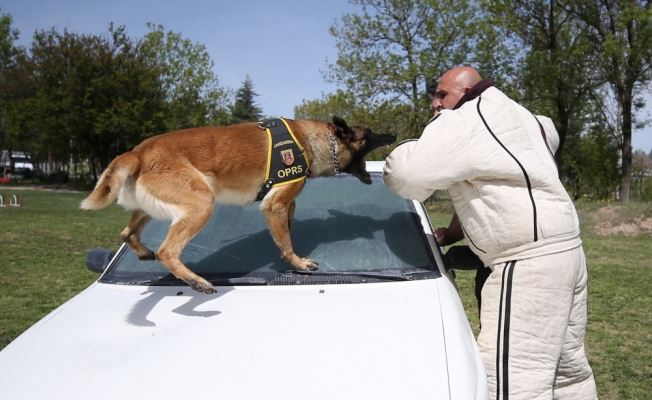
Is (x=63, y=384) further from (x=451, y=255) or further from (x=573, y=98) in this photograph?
(x=573, y=98)

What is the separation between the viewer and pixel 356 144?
3533mm

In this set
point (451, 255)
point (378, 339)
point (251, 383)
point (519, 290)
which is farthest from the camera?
point (451, 255)

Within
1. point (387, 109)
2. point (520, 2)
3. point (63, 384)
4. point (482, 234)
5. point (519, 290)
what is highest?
point (520, 2)

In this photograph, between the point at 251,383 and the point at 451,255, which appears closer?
the point at 251,383

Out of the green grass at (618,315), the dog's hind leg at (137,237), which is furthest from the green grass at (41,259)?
the green grass at (618,315)

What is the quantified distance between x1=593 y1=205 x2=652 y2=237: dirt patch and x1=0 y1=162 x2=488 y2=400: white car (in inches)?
507

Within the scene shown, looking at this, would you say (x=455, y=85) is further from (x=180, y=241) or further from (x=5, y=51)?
(x=5, y=51)

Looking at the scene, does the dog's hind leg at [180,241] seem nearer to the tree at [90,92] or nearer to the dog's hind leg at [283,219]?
the dog's hind leg at [283,219]

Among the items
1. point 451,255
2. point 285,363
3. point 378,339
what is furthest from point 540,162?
point 285,363

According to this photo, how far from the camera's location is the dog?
2.76 meters

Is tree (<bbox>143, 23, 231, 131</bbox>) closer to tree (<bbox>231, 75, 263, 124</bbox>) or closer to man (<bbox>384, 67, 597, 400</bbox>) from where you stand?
tree (<bbox>231, 75, 263, 124</bbox>)

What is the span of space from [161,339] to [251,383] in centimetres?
51

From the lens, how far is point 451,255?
8.90ft

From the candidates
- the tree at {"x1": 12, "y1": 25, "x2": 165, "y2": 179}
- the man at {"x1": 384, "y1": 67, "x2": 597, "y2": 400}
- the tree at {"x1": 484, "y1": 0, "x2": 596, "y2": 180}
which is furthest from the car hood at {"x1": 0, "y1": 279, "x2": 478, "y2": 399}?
the tree at {"x1": 12, "y1": 25, "x2": 165, "y2": 179}
